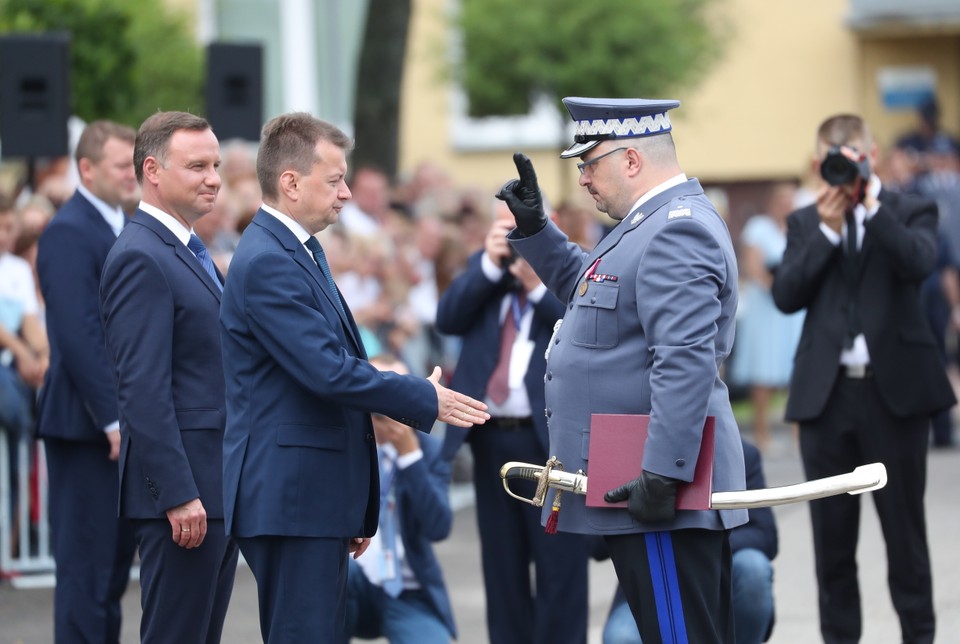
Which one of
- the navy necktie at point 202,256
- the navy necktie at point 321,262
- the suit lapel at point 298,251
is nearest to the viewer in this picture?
the suit lapel at point 298,251

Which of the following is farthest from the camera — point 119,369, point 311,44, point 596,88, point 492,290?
point 311,44

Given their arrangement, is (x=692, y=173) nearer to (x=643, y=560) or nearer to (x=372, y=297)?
(x=372, y=297)

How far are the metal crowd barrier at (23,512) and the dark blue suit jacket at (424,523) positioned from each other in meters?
2.90

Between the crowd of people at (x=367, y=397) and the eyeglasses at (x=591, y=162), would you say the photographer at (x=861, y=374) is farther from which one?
the eyeglasses at (x=591, y=162)

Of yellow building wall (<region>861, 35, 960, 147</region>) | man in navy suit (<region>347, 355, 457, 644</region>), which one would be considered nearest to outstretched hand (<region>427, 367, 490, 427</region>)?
man in navy suit (<region>347, 355, 457, 644</region>)

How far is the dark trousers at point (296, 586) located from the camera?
14.3ft

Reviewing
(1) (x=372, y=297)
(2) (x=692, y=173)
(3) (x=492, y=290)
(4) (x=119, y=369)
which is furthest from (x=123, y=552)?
(2) (x=692, y=173)

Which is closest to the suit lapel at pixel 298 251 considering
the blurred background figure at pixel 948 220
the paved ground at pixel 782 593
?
the paved ground at pixel 782 593

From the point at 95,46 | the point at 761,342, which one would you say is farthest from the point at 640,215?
the point at 95,46

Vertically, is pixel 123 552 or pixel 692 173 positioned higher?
pixel 692 173

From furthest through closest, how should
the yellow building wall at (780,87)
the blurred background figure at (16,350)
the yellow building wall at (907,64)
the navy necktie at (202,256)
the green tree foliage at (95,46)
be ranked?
the yellow building wall at (907,64) < the yellow building wall at (780,87) < the green tree foliage at (95,46) < the blurred background figure at (16,350) < the navy necktie at (202,256)

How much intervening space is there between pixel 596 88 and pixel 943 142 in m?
4.76

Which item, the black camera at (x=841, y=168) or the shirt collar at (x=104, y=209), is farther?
the black camera at (x=841, y=168)

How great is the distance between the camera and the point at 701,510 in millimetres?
4270
